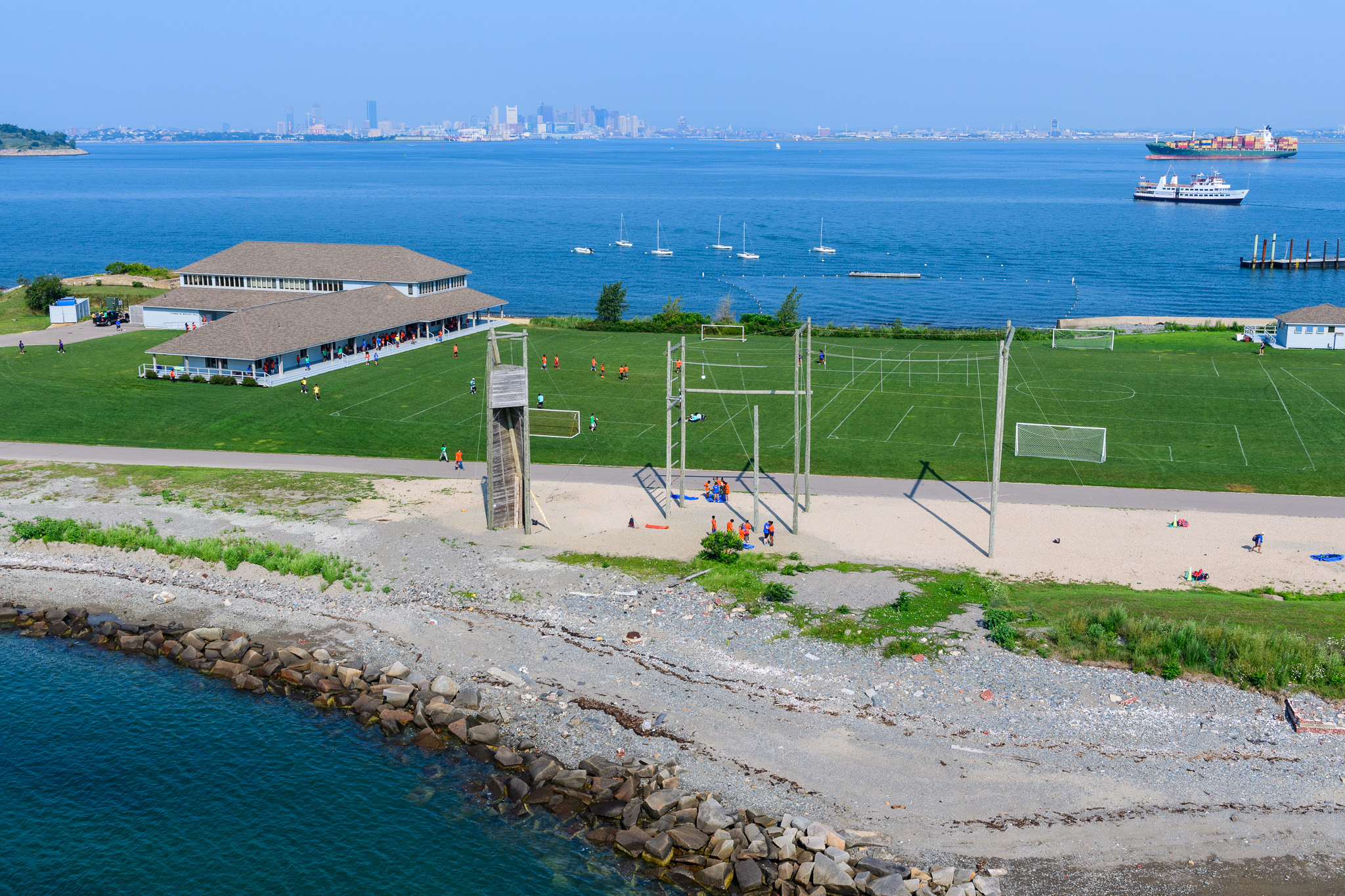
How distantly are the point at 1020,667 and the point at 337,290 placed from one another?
68486 millimetres

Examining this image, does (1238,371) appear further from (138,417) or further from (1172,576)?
(138,417)

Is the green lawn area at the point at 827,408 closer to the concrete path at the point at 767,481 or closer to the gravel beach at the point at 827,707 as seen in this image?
the concrete path at the point at 767,481

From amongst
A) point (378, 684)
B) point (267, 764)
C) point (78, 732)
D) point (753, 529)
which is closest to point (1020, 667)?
point (753, 529)

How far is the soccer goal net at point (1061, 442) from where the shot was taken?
5072 cm

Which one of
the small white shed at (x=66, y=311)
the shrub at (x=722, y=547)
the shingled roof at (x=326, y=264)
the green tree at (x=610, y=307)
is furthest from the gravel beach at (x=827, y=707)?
the small white shed at (x=66, y=311)

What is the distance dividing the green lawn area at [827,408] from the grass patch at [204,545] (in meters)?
12.4

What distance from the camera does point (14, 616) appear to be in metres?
35.3

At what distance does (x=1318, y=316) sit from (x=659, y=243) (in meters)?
106

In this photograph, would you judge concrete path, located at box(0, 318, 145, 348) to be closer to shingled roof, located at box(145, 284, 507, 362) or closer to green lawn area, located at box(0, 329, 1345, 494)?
green lawn area, located at box(0, 329, 1345, 494)

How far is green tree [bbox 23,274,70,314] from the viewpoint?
8919 centimetres

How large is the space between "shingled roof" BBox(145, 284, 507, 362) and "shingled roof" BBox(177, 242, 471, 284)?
1882 mm

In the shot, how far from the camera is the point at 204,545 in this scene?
128 ft

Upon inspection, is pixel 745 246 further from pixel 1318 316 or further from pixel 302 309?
pixel 302 309

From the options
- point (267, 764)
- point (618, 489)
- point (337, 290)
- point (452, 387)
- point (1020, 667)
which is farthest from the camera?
point (337, 290)
